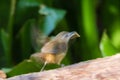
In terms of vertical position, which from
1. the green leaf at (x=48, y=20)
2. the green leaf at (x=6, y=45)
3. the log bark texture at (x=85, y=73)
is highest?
the log bark texture at (x=85, y=73)

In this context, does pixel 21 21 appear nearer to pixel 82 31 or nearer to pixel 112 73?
pixel 82 31

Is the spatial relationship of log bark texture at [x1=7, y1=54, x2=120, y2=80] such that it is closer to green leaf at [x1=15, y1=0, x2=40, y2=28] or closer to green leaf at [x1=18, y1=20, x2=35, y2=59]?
green leaf at [x1=18, y1=20, x2=35, y2=59]

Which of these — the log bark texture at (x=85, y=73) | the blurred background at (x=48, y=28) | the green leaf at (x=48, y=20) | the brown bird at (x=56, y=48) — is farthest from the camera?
the green leaf at (x=48, y=20)

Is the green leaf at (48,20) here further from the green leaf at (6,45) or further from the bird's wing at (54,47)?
the bird's wing at (54,47)

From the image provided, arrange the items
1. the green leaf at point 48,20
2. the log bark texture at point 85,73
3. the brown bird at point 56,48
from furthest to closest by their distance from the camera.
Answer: the green leaf at point 48,20 < the brown bird at point 56,48 < the log bark texture at point 85,73

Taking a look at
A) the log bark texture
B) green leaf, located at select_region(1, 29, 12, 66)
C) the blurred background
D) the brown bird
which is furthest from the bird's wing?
green leaf, located at select_region(1, 29, 12, 66)

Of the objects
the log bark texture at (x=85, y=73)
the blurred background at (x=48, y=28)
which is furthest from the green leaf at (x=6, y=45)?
the log bark texture at (x=85, y=73)

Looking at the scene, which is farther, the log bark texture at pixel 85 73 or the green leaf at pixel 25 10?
the green leaf at pixel 25 10
